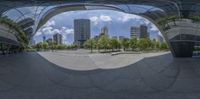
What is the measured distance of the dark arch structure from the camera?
2535cm

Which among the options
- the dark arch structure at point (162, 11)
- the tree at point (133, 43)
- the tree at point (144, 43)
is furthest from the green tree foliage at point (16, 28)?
the tree at point (144, 43)

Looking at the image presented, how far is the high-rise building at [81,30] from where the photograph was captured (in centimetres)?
3784

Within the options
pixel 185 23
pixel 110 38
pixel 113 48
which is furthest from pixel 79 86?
pixel 113 48

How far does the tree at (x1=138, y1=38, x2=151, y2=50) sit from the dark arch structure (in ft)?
31.4

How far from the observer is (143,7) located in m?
28.8

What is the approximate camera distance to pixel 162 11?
30.4 meters

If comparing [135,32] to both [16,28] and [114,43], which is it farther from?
[16,28]

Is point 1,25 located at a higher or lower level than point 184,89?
higher

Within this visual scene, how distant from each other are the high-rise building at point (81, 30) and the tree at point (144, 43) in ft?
32.1

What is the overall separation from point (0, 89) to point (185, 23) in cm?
2114

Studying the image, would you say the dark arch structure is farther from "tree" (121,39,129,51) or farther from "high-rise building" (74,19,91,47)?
"tree" (121,39,129,51)

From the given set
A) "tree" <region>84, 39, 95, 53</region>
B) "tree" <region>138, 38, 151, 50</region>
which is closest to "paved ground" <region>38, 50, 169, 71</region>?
"tree" <region>84, 39, 95, 53</region>

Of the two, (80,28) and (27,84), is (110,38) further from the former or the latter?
(27,84)

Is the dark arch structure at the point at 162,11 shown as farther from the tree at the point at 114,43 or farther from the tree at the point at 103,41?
the tree at the point at 114,43
